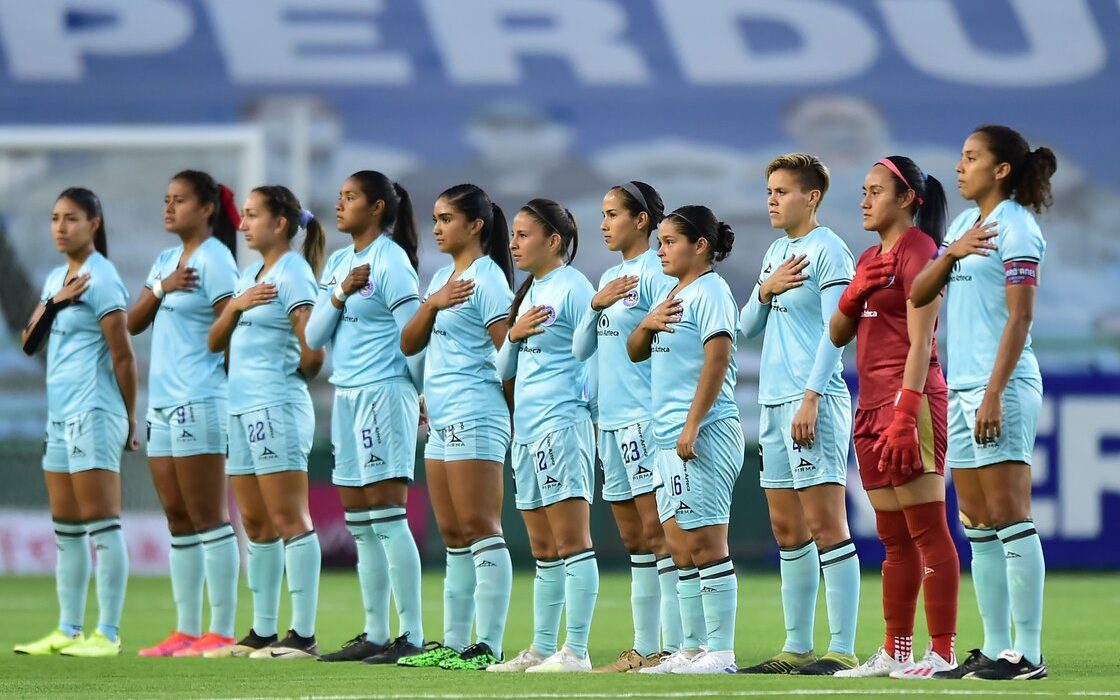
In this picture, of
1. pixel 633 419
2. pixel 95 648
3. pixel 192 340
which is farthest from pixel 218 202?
pixel 633 419

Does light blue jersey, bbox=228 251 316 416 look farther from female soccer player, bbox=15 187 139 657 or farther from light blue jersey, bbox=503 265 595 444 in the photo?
light blue jersey, bbox=503 265 595 444

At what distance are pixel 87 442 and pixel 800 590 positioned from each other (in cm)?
361

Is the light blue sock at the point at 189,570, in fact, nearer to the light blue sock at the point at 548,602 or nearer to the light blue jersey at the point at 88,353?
the light blue jersey at the point at 88,353

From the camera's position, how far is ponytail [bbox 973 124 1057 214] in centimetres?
611

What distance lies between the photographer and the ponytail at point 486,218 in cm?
743

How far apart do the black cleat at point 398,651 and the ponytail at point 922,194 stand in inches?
106

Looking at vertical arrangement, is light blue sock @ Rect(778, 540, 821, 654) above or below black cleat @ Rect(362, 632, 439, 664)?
above

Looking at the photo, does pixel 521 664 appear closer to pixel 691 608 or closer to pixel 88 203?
pixel 691 608

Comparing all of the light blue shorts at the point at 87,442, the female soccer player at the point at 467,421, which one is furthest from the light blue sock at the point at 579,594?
the light blue shorts at the point at 87,442

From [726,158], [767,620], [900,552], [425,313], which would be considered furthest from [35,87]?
[900,552]

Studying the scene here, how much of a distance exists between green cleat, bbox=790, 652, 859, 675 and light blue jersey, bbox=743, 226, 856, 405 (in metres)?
0.97

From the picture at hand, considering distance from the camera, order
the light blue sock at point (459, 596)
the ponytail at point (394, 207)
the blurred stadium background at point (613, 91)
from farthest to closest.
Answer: the blurred stadium background at point (613, 91), the ponytail at point (394, 207), the light blue sock at point (459, 596)

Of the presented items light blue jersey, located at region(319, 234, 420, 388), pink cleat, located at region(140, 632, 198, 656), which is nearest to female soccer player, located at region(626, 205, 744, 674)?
light blue jersey, located at region(319, 234, 420, 388)

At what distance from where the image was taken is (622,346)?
702 cm
